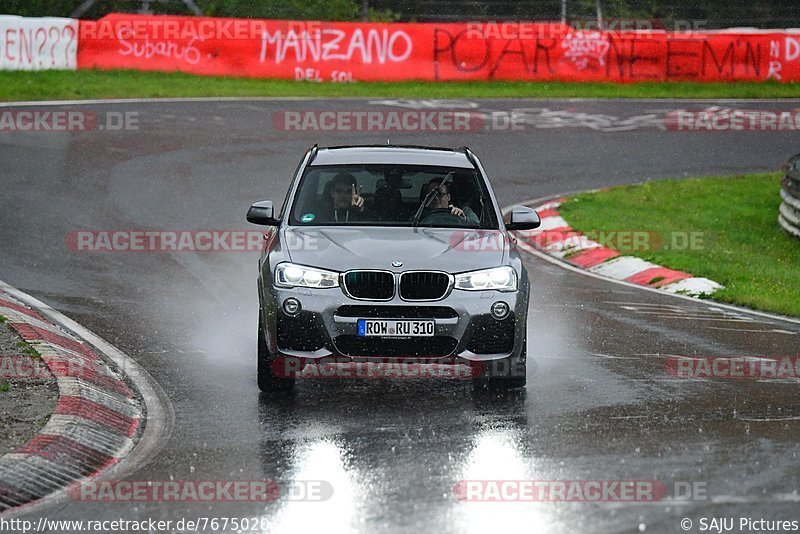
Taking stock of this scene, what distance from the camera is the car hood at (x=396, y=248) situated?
9.26m

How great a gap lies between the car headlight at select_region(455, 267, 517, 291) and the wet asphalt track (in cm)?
79

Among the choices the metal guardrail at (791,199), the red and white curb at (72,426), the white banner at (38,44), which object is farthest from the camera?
the white banner at (38,44)

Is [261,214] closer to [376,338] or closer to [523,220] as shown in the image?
[376,338]

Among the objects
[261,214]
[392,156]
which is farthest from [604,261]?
[261,214]

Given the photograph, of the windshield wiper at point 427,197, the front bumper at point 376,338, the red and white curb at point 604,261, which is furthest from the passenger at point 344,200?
the red and white curb at point 604,261

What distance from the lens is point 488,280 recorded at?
366 inches

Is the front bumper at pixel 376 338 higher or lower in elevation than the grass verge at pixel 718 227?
higher

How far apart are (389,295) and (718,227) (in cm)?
1157

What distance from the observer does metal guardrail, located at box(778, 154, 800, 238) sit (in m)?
18.5

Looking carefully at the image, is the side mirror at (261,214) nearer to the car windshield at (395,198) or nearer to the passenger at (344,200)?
the car windshield at (395,198)

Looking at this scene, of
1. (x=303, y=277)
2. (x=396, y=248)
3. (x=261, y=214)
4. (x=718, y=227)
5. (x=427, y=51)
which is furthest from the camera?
(x=427, y=51)

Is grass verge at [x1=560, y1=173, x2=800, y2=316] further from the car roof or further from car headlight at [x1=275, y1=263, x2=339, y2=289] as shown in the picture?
car headlight at [x1=275, y1=263, x2=339, y2=289]

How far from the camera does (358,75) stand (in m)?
33.2

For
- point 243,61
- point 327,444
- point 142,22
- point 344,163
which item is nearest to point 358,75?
point 243,61
